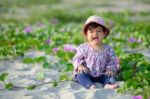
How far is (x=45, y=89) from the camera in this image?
14.9 ft

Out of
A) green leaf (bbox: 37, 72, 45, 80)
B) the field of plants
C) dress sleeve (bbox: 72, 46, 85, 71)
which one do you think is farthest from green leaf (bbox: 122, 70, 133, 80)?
green leaf (bbox: 37, 72, 45, 80)

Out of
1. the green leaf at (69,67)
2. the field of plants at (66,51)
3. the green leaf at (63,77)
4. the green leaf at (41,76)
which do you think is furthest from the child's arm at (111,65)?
the green leaf at (41,76)

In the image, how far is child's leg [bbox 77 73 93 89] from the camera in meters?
4.56

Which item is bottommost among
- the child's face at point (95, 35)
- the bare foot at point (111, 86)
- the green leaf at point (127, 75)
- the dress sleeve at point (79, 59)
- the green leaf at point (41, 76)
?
the bare foot at point (111, 86)

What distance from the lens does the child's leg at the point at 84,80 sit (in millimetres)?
4559

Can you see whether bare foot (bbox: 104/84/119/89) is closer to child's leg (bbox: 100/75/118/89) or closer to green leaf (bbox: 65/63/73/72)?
child's leg (bbox: 100/75/118/89)

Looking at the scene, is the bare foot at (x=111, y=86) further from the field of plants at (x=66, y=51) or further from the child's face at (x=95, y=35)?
the child's face at (x=95, y=35)

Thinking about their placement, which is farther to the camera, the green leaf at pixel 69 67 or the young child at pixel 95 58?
the green leaf at pixel 69 67

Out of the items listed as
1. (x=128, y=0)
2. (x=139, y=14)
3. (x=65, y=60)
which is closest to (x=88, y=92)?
(x=65, y=60)

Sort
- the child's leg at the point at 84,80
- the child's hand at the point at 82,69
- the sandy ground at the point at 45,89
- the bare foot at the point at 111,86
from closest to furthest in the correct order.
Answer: the sandy ground at the point at 45,89, the bare foot at the point at 111,86, the child's leg at the point at 84,80, the child's hand at the point at 82,69

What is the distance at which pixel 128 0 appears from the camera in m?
19.3

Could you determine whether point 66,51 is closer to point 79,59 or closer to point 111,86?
point 79,59

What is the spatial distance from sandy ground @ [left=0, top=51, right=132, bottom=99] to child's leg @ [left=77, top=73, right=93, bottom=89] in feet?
0.15

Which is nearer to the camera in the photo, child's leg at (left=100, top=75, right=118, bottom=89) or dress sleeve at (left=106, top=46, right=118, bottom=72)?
child's leg at (left=100, top=75, right=118, bottom=89)
